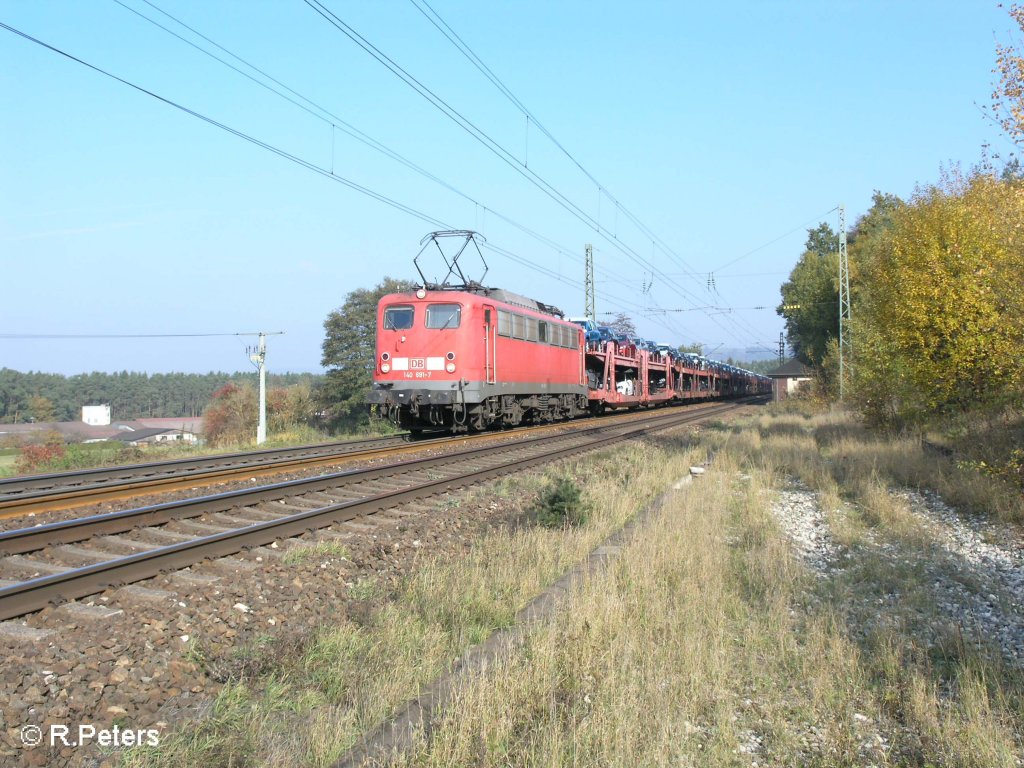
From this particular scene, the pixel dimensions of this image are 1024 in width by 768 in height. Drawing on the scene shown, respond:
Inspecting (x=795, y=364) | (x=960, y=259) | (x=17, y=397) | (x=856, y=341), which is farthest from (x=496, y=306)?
(x=17, y=397)

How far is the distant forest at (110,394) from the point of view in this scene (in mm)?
106375

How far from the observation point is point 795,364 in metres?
74.3

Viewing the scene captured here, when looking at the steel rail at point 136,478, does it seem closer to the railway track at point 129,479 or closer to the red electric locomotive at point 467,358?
the railway track at point 129,479

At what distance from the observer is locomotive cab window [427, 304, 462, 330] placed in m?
17.3

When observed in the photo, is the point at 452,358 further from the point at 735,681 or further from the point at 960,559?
the point at 735,681

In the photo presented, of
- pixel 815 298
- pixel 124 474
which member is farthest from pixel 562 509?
pixel 815 298

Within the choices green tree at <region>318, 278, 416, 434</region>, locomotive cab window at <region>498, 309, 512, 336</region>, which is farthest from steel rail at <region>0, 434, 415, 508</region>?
green tree at <region>318, 278, 416, 434</region>

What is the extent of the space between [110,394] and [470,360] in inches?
5452

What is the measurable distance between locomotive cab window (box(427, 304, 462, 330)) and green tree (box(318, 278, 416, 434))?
1256 inches

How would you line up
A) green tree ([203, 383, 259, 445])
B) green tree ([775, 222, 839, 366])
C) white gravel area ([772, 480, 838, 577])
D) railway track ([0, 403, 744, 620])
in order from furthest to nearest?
1. green tree ([775, 222, 839, 366])
2. green tree ([203, 383, 259, 445])
3. white gravel area ([772, 480, 838, 577])
4. railway track ([0, 403, 744, 620])

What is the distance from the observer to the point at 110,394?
440ft

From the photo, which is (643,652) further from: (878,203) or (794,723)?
(878,203)

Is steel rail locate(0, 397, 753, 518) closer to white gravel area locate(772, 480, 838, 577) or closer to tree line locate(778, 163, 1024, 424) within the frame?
white gravel area locate(772, 480, 838, 577)

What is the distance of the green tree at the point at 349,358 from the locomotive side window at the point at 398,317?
101 feet
